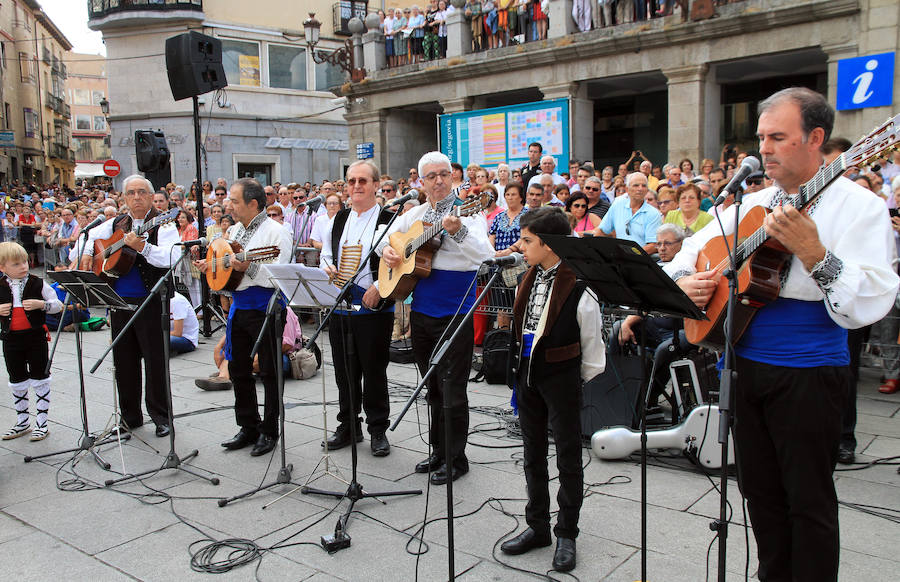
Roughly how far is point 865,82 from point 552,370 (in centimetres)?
1101

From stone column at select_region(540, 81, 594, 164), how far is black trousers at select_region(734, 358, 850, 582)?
13470 mm

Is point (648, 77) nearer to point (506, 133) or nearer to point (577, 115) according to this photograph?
point (577, 115)

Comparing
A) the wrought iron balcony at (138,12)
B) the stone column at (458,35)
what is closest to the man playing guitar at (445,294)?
the stone column at (458,35)

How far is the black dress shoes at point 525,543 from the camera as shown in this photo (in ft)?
12.7

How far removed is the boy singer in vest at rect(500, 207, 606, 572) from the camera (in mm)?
3781

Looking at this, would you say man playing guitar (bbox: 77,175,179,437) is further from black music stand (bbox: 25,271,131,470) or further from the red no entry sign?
the red no entry sign

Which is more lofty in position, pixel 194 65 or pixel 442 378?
pixel 194 65

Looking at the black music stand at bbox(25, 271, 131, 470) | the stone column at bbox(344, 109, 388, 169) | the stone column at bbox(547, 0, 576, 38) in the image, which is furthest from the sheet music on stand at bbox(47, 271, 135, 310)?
the stone column at bbox(344, 109, 388, 169)

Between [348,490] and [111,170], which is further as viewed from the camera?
[111,170]

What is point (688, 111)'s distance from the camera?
1420 centimetres

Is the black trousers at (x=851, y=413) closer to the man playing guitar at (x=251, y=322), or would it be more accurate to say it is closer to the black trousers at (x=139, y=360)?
the man playing guitar at (x=251, y=322)

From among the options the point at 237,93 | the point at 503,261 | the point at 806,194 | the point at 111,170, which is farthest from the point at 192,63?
the point at 237,93

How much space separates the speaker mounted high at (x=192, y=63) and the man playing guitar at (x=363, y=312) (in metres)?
3.64

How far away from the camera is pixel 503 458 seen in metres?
5.45
